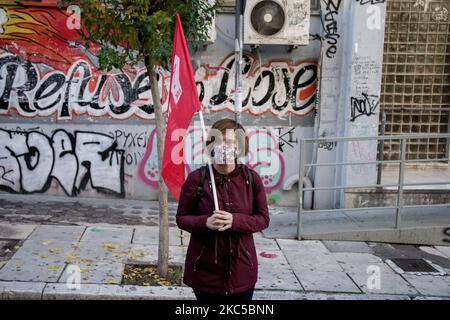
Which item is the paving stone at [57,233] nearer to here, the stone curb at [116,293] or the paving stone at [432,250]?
the stone curb at [116,293]

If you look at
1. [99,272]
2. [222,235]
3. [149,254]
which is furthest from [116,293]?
[222,235]

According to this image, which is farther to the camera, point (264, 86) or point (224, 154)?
point (264, 86)

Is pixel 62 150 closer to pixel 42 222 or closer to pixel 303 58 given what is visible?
pixel 42 222

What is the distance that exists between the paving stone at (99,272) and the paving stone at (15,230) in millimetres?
1393

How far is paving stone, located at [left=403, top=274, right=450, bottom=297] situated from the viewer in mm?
5497

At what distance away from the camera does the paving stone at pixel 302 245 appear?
672 centimetres

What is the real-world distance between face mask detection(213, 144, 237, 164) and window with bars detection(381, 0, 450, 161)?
7208 mm

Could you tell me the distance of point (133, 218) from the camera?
789 cm

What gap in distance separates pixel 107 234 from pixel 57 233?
0.68 metres

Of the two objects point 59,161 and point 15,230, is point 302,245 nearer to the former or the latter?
point 15,230

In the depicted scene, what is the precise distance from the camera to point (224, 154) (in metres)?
3.28

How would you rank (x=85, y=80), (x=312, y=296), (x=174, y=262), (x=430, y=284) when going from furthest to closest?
(x=85, y=80) < (x=174, y=262) < (x=430, y=284) < (x=312, y=296)
